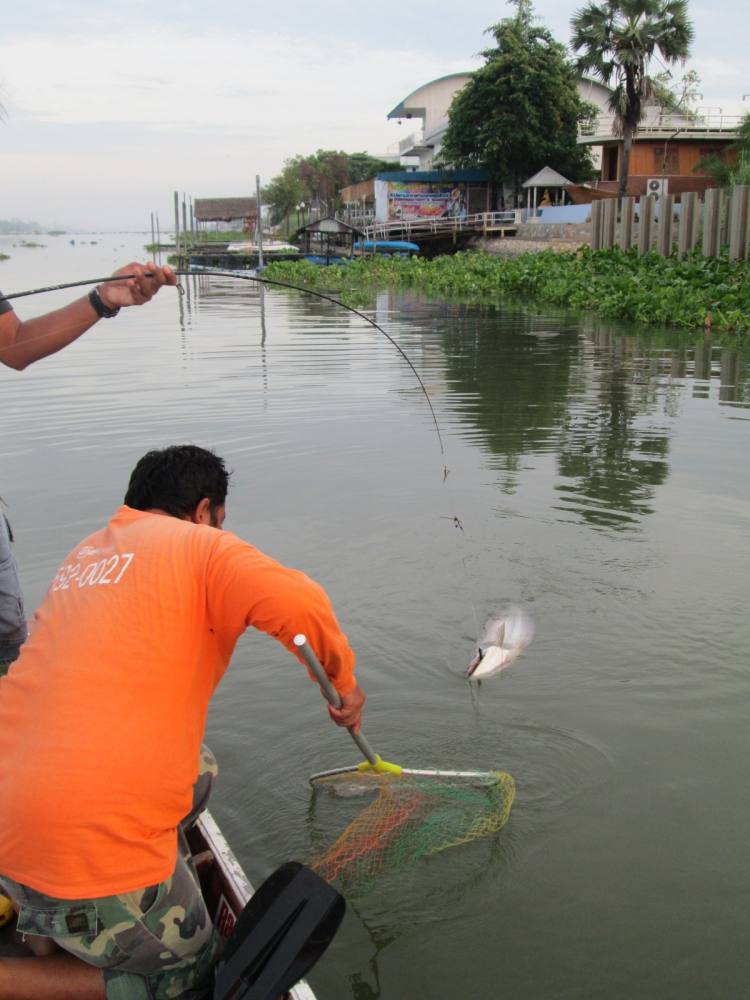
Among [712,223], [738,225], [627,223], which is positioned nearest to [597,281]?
[712,223]

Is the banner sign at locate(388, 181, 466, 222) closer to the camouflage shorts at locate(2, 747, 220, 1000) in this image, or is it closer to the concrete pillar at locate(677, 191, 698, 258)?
the concrete pillar at locate(677, 191, 698, 258)

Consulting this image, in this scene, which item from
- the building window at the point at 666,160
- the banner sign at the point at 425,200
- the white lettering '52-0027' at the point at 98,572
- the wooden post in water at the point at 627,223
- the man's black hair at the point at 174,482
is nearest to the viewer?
the white lettering '52-0027' at the point at 98,572

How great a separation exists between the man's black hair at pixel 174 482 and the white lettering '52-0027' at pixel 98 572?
33 cm

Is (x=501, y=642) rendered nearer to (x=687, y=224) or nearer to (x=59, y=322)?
(x=59, y=322)

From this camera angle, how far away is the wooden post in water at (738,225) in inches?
829

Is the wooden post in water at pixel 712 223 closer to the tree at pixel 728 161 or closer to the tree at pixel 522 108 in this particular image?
the tree at pixel 728 161

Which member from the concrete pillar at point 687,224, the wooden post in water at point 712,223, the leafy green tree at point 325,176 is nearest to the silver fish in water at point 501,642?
the wooden post in water at point 712,223

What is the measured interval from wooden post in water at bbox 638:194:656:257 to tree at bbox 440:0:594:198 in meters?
21.7

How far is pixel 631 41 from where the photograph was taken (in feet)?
120

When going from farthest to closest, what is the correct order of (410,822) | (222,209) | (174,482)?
(222,209) → (410,822) → (174,482)

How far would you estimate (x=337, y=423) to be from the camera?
11.0m

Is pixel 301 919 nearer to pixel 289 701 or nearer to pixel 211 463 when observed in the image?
pixel 211 463

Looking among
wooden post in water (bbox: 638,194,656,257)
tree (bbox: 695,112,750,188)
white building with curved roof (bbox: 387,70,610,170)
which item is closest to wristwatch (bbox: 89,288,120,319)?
wooden post in water (bbox: 638,194,656,257)

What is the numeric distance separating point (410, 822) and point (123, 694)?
1.89 meters
